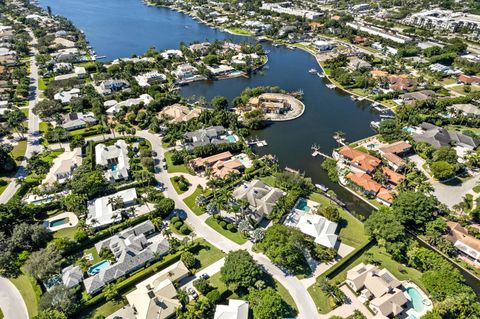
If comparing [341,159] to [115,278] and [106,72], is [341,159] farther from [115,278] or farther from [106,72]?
[106,72]

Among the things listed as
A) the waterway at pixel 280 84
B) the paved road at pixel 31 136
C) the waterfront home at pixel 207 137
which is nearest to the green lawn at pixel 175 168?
the waterfront home at pixel 207 137

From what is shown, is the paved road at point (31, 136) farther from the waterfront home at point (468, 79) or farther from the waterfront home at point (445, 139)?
the waterfront home at point (468, 79)

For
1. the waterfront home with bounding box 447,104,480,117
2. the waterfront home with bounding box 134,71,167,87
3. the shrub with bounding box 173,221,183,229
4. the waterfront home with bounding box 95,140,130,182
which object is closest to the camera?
the shrub with bounding box 173,221,183,229

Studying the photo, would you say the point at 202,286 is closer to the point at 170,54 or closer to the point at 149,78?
the point at 149,78

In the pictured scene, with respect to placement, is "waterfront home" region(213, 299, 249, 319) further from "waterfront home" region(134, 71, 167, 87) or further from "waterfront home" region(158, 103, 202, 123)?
"waterfront home" region(134, 71, 167, 87)

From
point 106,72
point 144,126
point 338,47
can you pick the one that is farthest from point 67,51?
point 338,47

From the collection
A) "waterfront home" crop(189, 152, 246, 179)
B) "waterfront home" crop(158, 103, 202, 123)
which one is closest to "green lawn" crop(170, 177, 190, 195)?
"waterfront home" crop(189, 152, 246, 179)
